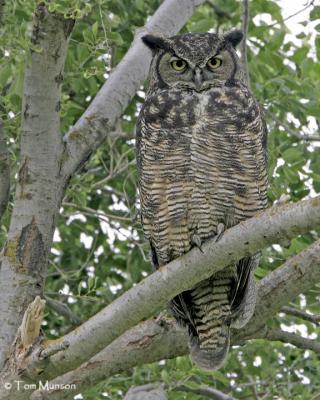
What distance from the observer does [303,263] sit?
9.64 feet

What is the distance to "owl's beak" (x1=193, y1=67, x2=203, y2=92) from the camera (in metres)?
3.47

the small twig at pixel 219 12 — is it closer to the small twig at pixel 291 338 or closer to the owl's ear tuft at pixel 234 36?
the owl's ear tuft at pixel 234 36

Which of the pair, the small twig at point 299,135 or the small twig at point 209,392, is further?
the small twig at point 299,135

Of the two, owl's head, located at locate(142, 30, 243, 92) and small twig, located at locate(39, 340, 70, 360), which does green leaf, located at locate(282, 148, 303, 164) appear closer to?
owl's head, located at locate(142, 30, 243, 92)

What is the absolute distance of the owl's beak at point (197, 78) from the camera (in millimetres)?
3474

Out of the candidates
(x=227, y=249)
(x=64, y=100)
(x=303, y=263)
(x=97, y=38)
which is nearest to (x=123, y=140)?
(x=64, y=100)

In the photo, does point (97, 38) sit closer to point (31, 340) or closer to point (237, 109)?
point (237, 109)

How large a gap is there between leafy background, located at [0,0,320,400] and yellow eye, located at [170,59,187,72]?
268 millimetres

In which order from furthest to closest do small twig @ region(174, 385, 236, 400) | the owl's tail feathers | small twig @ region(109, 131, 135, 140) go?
small twig @ region(109, 131, 135, 140) < small twig @ region(174, 385, 236, 400) < the owl's tail feathers

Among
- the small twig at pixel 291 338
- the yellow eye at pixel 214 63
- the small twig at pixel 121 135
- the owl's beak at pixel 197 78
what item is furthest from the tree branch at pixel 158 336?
the small twig at pixel 121 135

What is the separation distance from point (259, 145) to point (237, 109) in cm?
18

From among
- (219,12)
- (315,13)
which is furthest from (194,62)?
(219,12)

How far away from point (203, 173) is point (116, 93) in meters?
0.79

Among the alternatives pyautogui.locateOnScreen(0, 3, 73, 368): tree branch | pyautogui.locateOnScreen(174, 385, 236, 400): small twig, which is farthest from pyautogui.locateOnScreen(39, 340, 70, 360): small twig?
pyautogui.locateOnScreen(174, 385, 236, 400): small twig
